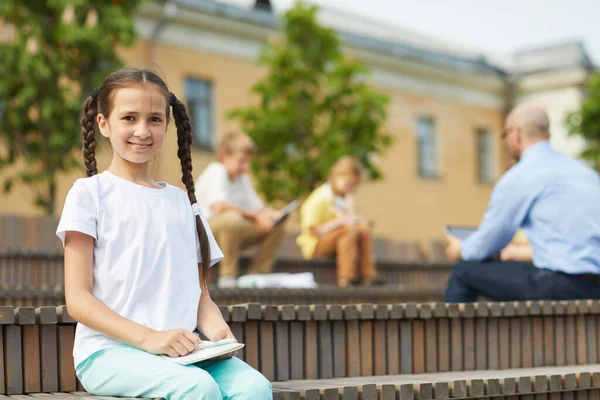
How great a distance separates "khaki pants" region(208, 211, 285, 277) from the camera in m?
9.47

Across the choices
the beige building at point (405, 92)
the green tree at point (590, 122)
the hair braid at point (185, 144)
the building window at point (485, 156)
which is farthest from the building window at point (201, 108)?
the hair braid at point (185, 144)

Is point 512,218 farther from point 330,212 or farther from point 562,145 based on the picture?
point 562,145

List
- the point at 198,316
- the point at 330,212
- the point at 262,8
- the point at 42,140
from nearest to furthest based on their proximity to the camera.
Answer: the point at 198,316 < the point at 330,212 < the point at 42,140 < the point at 262,8

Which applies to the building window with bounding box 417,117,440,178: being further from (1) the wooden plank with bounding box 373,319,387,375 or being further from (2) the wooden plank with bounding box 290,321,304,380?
(2) the wooden plank with bounding box 290,321,304,380

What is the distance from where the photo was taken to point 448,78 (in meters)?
31.8

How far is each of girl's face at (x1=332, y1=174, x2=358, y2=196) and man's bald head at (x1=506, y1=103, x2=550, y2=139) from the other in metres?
4.27

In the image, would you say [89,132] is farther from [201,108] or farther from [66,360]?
[201,108]

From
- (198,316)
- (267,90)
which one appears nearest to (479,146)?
(267,90)

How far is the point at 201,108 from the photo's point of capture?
24250mm

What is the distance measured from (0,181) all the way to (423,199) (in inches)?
593

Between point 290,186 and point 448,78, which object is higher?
point 448,78

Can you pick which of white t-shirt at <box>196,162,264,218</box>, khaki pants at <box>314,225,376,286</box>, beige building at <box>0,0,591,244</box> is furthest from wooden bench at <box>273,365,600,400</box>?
beige building at <box>0,0,591,244</box>

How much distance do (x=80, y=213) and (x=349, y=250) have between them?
274 inches

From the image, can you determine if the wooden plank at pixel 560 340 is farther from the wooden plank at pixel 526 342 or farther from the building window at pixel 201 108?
the building window at pixel 201 108
